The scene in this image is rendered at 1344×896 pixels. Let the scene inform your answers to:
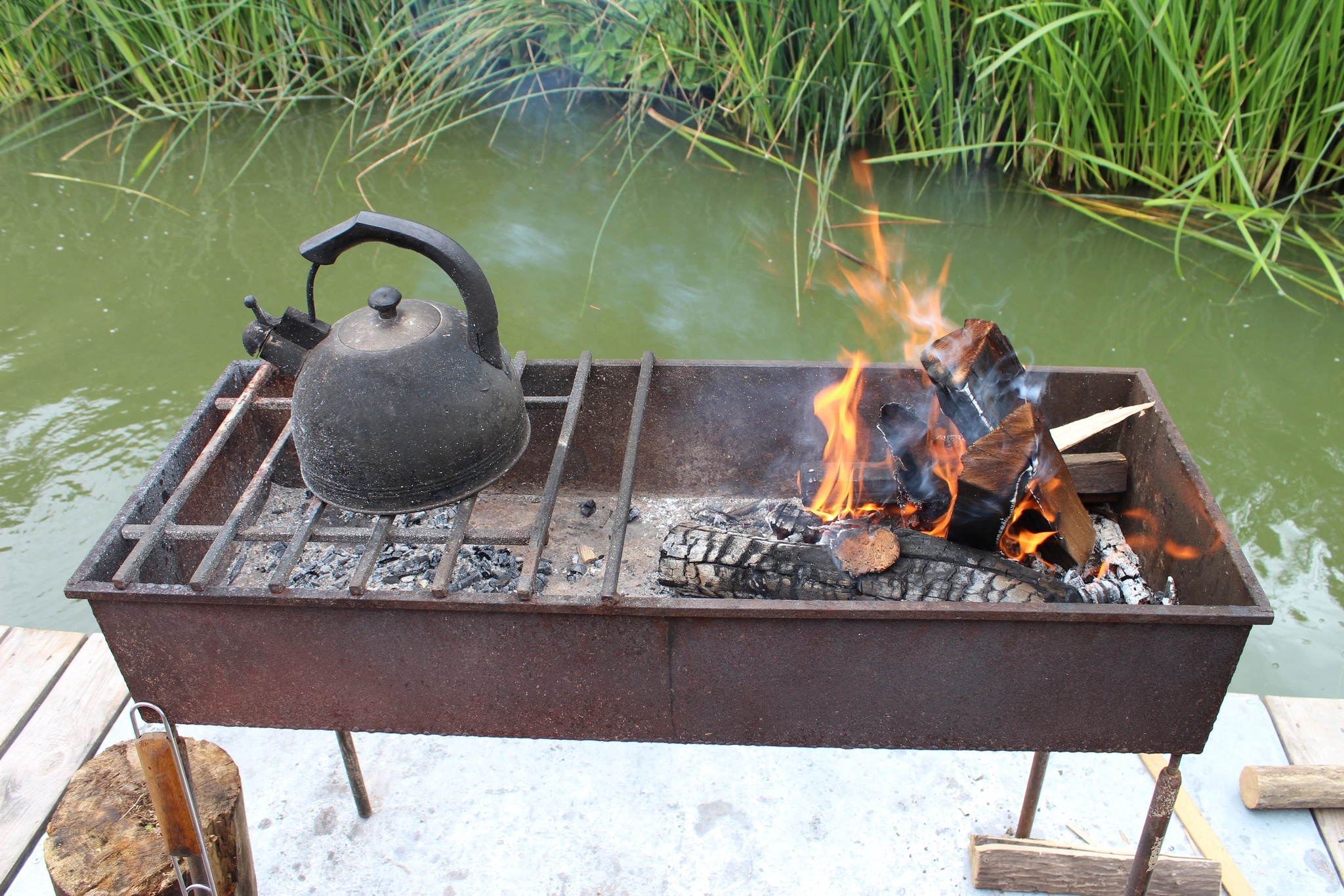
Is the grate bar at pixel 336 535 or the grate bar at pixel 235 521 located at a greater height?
the grate bar at pixel 235 521


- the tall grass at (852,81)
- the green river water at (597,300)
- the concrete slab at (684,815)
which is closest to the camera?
the concrete slab at (684,815)

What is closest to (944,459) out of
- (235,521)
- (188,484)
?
(235,521)

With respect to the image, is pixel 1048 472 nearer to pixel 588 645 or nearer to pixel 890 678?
pixel 890 678

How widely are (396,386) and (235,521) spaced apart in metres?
0.48

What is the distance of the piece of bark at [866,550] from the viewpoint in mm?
1755

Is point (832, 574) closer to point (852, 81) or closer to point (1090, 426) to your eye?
point (1090, 426)

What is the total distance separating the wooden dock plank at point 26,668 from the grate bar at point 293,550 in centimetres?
131

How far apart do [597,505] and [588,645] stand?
3.00 ft

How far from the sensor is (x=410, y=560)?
2348mm

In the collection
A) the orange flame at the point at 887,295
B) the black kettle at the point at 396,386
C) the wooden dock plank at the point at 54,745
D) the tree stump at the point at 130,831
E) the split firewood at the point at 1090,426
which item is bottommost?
the wooden dock plank at the point at 54,745

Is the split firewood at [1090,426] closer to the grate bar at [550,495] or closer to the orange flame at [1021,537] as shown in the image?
the orange flame at [1021,537]

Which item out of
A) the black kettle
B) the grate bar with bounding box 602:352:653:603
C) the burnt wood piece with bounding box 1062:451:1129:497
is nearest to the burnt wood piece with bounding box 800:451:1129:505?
the burnt wood piece with bounding box 1062:451:1129:497

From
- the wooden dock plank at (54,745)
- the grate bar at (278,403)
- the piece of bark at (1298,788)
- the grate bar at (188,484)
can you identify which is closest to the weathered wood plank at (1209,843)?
the piece of bark at (1298,788)

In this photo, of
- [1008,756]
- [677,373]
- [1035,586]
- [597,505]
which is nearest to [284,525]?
[597,505]
